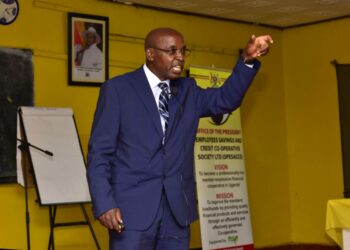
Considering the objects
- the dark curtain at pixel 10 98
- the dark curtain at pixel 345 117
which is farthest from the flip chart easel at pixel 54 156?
the dark curtain at pixel 345 117

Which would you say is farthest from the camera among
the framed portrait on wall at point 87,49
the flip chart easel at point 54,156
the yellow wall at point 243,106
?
the framed portrait on wall at point 87,49

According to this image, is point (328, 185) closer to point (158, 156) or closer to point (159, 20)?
point (159, 20)

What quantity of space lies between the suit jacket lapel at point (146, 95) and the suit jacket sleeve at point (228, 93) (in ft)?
0.77

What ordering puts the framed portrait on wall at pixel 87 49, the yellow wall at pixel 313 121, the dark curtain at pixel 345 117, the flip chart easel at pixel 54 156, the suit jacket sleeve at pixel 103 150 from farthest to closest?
the yellow wall at pixel 313 121, the dark curtain at pixel 345 117, the framed portrait on wall at pixel 87 49, the flip chart easel at pixel 54 156, the suit jacket sleeve at pixel 103 150

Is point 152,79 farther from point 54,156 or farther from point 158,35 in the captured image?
point 54,156

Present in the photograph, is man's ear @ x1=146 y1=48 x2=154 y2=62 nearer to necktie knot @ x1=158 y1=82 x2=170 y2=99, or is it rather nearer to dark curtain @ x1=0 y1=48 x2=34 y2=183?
necktie knot @ x1=158 y1=82 x2=170 y2=99

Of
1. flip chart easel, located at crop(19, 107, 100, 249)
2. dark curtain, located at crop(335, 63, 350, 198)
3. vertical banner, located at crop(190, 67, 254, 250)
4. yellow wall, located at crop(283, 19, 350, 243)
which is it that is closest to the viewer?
flip chart easel, located at crop(19, 107, 100, 249)

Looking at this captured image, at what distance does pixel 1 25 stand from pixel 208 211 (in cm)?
232

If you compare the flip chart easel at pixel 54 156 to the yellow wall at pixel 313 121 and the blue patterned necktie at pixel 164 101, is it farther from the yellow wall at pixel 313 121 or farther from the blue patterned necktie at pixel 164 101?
the yellow wall at pixel 313 121

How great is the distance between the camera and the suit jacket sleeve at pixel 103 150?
2.61 metres

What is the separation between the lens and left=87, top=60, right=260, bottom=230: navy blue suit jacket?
2.66m

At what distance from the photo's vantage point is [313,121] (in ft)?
22.7

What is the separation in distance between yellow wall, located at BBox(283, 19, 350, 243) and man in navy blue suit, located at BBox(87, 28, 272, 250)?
4115 millimetres

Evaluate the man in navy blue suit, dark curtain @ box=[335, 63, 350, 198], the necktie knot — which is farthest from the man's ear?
dark curtain @ box=[335, 63, 350, 198]
